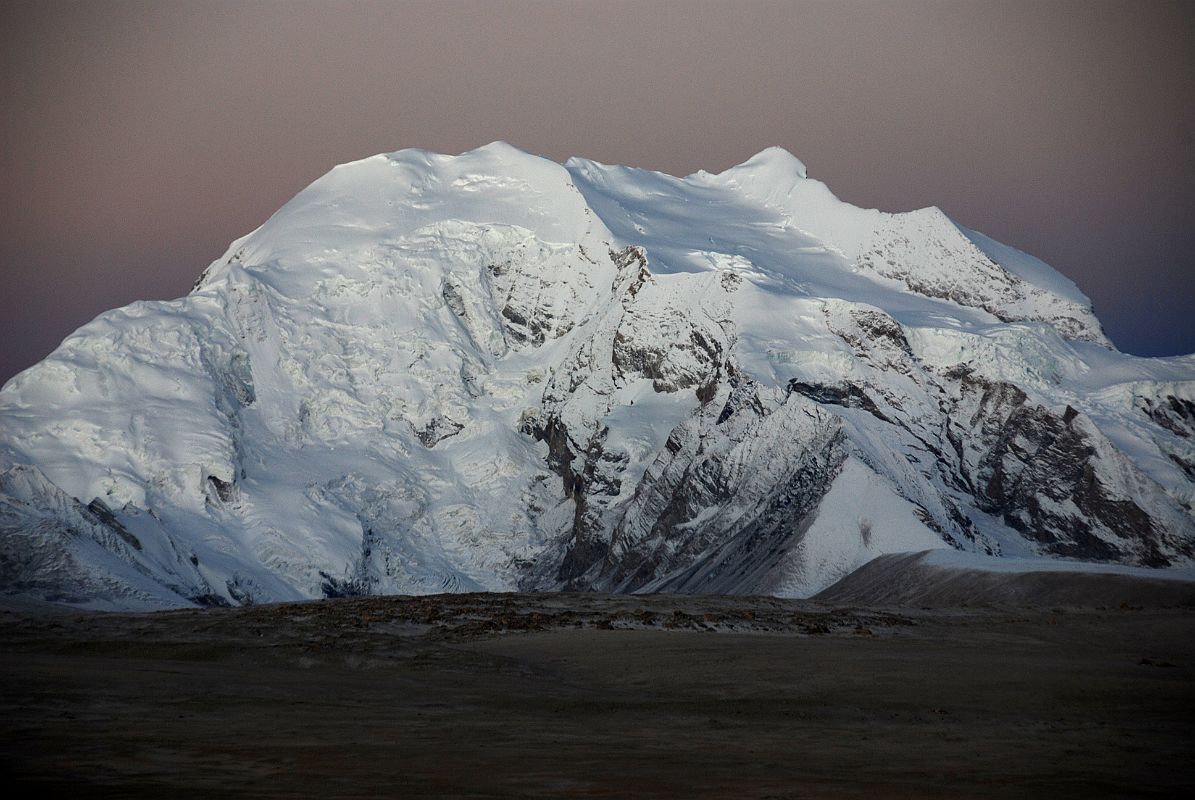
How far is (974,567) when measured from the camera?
5896 inches

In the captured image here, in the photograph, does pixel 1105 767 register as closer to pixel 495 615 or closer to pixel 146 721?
pixel 146 721

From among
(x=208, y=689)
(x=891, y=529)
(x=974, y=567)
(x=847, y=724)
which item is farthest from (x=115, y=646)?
(x=891, y=529)

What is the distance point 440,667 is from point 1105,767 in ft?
128

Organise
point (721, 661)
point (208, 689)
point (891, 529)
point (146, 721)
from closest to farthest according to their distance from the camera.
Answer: point (146, 721)
point (208, 689)
point (721, 661)
point (891, 529)

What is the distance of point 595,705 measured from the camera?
204 feet

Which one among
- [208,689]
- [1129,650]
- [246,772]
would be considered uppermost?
[246,772]

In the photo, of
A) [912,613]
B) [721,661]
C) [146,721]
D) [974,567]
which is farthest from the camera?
[974,567]

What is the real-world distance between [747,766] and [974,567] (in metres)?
107

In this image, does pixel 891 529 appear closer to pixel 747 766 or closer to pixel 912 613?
pixel 912 613

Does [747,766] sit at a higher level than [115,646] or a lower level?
higher

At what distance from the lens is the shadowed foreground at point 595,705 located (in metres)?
43.3

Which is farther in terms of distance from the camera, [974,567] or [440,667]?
[974,567]

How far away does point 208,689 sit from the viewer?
6253 centimetres

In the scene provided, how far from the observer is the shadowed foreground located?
1705 inches
